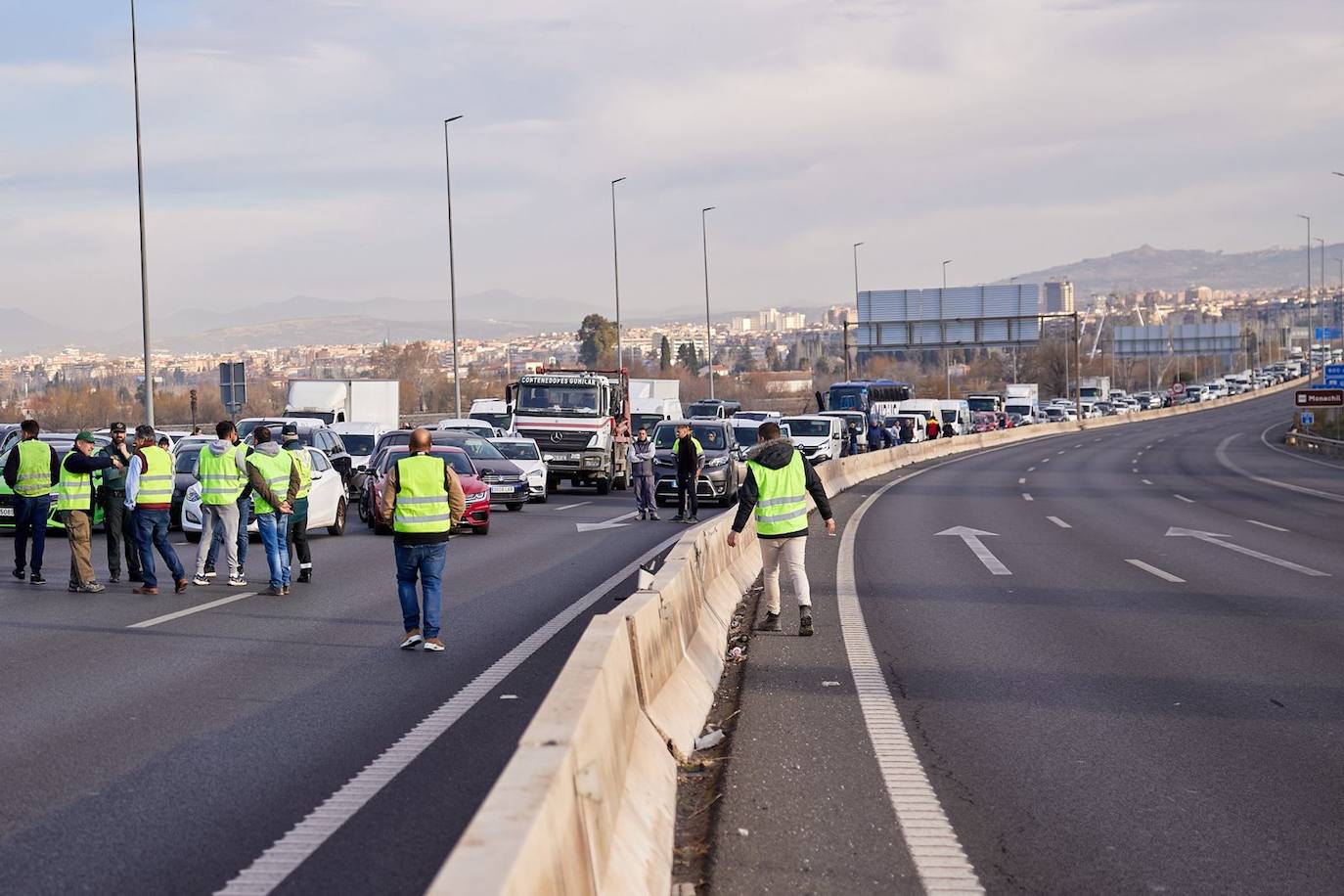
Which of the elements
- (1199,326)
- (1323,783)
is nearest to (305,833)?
(1323,783)

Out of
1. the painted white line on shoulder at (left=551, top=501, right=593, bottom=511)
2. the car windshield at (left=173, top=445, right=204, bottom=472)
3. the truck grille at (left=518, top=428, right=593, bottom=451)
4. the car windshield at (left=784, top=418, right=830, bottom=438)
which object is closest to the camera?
the car windshield at (left=173, top=445, right=204, bottom=472)

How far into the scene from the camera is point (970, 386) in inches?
6737

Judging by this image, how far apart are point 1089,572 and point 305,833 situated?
1242cm

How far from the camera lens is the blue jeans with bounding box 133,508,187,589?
15516 mm

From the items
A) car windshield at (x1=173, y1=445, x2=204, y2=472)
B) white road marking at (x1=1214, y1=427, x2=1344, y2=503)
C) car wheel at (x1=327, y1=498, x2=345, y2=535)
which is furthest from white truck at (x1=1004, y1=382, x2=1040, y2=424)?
car wheel at (x1=327, y1=498, x2=345, y2=535)

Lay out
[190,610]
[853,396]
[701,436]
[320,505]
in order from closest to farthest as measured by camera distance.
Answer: [190,610] → [320,505] → [701,436] → [853,396]

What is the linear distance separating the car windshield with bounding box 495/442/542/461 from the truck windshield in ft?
12.5

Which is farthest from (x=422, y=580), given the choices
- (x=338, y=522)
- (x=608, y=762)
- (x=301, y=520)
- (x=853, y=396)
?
(x=853, y=396)

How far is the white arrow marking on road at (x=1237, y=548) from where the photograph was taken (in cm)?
1719

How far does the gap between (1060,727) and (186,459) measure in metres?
19.6

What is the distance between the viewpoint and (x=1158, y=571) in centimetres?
1709

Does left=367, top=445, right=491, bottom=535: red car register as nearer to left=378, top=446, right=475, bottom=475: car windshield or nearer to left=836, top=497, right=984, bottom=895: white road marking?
left=378, top=446, right=475, bottom=475: car windshield

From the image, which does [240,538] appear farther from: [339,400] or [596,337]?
[596,337]

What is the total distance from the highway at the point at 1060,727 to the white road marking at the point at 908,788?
3 cm
